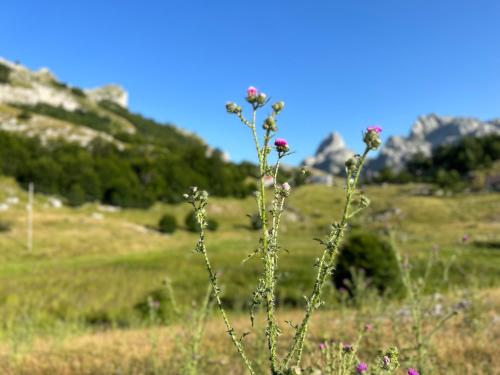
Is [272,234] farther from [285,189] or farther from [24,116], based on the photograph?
[24,116]

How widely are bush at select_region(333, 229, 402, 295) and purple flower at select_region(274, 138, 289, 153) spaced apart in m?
14.1

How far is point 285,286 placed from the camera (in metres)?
19.5

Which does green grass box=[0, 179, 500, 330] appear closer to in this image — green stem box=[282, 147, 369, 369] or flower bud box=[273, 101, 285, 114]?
green stem box=[282, 147, 369, 369]

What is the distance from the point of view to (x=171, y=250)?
40750 millimetres

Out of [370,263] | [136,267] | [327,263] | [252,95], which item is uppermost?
[252,95]

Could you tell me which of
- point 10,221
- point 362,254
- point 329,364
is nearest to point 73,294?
point 362,254

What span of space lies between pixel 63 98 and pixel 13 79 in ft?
70.5

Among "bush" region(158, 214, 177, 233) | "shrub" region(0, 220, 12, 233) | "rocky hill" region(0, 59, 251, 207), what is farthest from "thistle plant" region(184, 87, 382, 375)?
"rocky hill" region(0, 59, 251, 207)

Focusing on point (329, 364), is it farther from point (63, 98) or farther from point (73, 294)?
point (63, 98)

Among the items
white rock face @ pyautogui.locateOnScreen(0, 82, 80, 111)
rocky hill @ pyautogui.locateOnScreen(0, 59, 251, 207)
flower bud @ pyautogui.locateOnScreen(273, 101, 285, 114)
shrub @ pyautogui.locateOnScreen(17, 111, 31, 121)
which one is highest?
white rock face @ pyautogui.locateOnScreen(0, 82, 80, 111)

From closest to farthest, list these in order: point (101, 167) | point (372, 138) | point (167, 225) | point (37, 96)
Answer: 1. point (372, 138)
2. point (167, 225)
3. point (101, 167)
4. point (37, 96)

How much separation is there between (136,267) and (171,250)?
13994mm

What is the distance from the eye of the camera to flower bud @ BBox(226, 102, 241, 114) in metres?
1.61

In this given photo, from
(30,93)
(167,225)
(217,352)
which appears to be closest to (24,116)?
(30,93)
